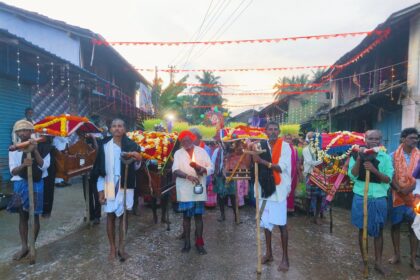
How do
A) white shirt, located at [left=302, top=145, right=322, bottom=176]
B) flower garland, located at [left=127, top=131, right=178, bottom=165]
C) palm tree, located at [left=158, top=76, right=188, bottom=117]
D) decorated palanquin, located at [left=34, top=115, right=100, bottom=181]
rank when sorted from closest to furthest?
decorated palanquin, located at [left=34, top=115, right=100, bottom=181], flower garland, located at [left=127, top=131, right=178, bottom=165], white shirt, located at [left=302, top=145, right=322, bottom=176], palm tree, located at [left=158, top=76, right=188, bottom=117]

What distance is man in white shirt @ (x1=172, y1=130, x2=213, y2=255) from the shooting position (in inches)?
183

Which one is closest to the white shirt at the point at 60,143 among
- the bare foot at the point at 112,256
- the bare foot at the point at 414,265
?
the bare foot at the point at 112,256

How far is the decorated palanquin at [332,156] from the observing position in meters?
6.04

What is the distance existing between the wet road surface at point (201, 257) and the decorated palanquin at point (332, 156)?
0.89 m

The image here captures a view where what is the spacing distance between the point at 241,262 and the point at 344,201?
507 cm

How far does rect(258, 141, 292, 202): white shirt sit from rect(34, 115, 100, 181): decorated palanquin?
10.8ft

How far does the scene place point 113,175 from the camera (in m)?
4.34

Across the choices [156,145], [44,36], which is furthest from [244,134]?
[44,36]

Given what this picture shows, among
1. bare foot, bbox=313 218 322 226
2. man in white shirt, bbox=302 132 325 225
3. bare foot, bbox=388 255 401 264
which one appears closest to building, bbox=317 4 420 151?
man in white shirt, bbox=302 132 325 225

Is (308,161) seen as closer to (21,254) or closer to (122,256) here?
(122,256)

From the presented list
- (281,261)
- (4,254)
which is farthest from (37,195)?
(281,261)

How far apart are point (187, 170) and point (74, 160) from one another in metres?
2.13

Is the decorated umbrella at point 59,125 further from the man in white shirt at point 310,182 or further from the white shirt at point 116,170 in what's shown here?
the man in white shirt at point 310,182

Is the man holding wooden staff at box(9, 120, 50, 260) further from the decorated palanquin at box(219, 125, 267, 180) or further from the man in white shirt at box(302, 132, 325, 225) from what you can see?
the man in white shirt at box(302, 132, 325, 225)
